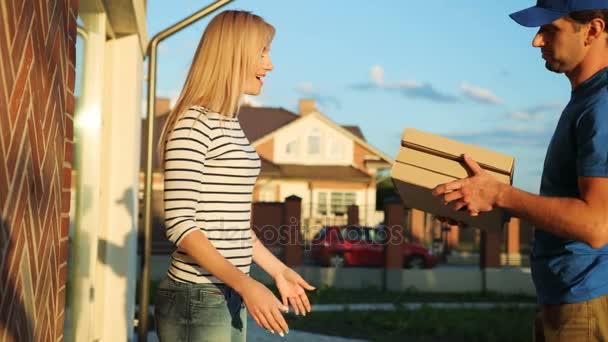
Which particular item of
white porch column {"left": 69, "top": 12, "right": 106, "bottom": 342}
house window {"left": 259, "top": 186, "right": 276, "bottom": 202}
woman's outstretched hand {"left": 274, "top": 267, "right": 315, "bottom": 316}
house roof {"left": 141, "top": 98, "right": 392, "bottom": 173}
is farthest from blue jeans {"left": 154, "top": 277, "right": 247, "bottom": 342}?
house roof {"left": 141, "top": 98, "right": 392, "bottom": 173}

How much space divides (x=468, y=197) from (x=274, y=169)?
37.1 m

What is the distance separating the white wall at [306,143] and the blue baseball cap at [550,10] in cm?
3820

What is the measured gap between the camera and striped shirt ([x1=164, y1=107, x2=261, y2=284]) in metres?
2.54

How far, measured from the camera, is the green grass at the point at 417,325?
12125mm

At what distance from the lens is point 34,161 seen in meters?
2.44

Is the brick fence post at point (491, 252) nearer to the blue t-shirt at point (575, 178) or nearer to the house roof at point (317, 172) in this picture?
the house roof at point (317, 172)

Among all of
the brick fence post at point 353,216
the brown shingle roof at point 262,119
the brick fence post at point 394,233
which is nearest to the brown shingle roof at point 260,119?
the brown shingle roof at point 262,119

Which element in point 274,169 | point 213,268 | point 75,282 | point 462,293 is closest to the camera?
point 213,268

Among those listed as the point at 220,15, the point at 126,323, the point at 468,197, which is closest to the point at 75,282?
the point at 126,323

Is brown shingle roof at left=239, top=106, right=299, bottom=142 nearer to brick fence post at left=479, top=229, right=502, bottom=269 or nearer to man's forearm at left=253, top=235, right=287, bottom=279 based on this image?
brick fence post at left=479, top=229, right=502, bottom=269

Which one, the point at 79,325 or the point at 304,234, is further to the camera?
the point at 304,234

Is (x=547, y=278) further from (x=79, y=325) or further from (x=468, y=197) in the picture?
(x=79, y=325)

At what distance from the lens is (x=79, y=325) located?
549cm

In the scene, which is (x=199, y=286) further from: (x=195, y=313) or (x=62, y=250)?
(x=62, y=250)
